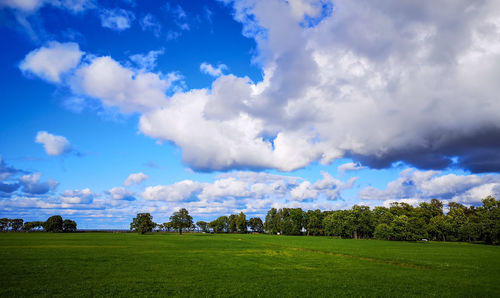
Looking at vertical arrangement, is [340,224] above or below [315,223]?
above

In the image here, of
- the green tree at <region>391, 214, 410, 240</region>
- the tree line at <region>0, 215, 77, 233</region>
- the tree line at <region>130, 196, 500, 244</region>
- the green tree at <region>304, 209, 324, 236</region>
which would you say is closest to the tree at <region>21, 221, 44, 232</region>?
the tree line at <region>0, 215, 77, 233</region>

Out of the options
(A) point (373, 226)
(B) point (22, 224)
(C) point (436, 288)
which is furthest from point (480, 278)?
(B) point (22, 224)

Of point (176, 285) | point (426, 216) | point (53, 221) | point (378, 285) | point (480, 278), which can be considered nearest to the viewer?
point (176, 285)

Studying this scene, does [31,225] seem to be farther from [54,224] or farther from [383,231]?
[383,231]

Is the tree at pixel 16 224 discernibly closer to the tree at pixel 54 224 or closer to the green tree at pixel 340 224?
the tree at pixel 54 224

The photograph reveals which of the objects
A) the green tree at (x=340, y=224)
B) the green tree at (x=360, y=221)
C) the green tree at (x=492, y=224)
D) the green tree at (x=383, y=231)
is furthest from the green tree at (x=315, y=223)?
the green tree at (x=492, y=224)

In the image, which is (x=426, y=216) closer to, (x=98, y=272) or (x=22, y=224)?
(x=98, y=272)

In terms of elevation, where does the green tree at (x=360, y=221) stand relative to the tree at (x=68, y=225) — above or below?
above

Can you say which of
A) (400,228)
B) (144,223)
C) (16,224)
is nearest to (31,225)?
(16,224)

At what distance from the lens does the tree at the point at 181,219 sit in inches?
6240

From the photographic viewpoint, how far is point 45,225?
165500 mm

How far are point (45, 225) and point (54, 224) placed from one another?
7.82m

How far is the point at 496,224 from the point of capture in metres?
96.7

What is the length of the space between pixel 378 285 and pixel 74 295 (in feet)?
86.4
